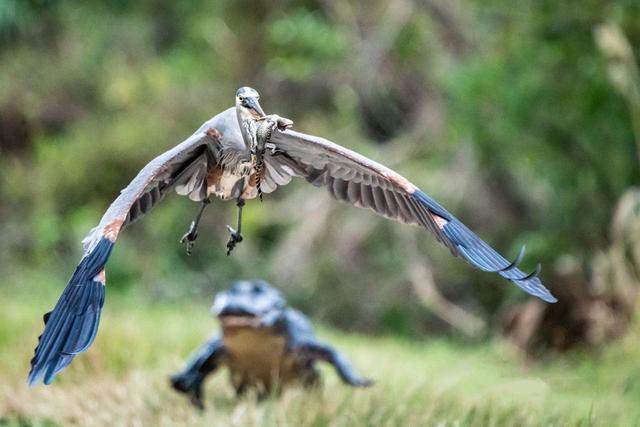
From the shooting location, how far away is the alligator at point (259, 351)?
3893 millimetres

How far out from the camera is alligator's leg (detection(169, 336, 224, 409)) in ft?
13.1

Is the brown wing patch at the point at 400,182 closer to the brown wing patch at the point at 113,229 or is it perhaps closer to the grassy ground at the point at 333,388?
the brown wing patch at the point at 113,229

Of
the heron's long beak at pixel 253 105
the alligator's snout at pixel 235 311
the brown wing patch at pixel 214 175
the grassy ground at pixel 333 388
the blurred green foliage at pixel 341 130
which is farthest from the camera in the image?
the blurred green foliage at pixel 341 130

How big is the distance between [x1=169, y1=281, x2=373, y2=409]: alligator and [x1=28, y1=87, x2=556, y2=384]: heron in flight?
57.1 inches

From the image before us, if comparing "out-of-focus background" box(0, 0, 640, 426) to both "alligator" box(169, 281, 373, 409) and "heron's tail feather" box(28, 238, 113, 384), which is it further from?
"heron's tail feather" box(28, 238, 113, 384)

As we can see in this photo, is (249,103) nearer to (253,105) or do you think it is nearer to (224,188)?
(253,105)

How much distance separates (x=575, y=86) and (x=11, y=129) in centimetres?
715

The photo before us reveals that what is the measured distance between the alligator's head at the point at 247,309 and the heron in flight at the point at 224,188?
4.59ft

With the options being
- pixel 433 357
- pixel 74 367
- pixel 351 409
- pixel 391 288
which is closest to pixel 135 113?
pixel 391 288

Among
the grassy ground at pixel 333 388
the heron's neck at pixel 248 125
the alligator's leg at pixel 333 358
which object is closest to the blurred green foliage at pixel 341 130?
the grassy ground at pixel 333 388

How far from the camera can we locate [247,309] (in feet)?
12.6

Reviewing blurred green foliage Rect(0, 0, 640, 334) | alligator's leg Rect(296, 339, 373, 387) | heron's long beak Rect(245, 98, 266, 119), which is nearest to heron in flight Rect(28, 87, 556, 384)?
heron's long beak Rect(245, 98, 266, 119)

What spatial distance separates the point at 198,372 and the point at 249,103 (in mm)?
2308

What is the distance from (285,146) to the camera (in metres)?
2.31
